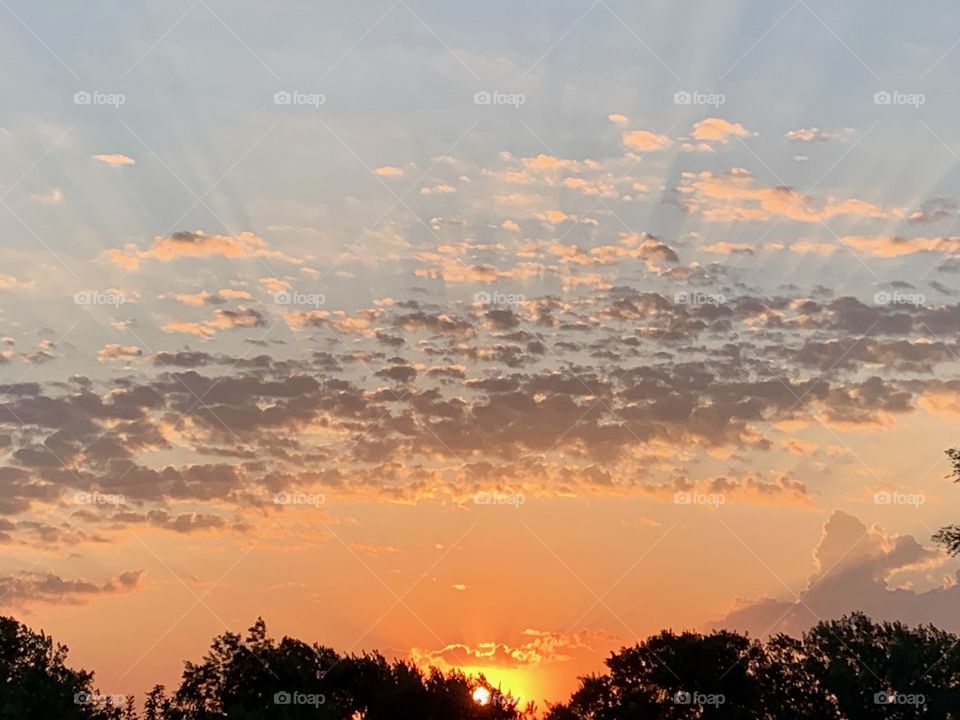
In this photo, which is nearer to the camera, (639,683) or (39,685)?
(39,685)

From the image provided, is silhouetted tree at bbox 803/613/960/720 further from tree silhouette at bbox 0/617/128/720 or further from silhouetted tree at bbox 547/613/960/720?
tree silhouette at bbox 0/617/128/720

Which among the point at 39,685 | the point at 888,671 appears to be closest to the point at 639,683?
the point at 888,671

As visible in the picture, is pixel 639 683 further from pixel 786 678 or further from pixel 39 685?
pixel 39 685

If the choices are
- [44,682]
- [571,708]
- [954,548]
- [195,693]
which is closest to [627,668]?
[571,708]

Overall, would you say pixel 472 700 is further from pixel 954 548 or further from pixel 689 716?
pixel 954 548

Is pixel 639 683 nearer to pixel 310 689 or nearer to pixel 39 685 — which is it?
pixel 310 689

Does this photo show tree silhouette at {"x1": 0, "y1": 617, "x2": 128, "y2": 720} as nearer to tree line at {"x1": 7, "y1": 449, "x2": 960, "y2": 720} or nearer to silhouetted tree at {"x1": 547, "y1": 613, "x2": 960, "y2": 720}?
tree line at {"x1": 7, "y1": 449, "x2": 960, "y2": 720}

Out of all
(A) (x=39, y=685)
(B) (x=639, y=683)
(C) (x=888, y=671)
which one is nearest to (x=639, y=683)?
(B) (x=639, y=683)

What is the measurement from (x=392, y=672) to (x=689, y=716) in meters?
28.8

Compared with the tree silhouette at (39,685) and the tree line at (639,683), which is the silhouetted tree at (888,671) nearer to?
the tree line at (639,683)

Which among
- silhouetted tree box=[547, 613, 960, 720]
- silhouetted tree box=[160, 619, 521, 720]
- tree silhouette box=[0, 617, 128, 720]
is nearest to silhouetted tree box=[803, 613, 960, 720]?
silhouetted tree box=[547, 613, 960, 720]

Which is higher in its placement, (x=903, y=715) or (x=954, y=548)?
(x=954, y=548)

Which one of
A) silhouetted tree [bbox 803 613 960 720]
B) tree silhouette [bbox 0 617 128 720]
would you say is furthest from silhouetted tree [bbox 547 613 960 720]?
tree silhouette [bbox 0 617 128 720]

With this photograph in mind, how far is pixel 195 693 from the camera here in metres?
117
